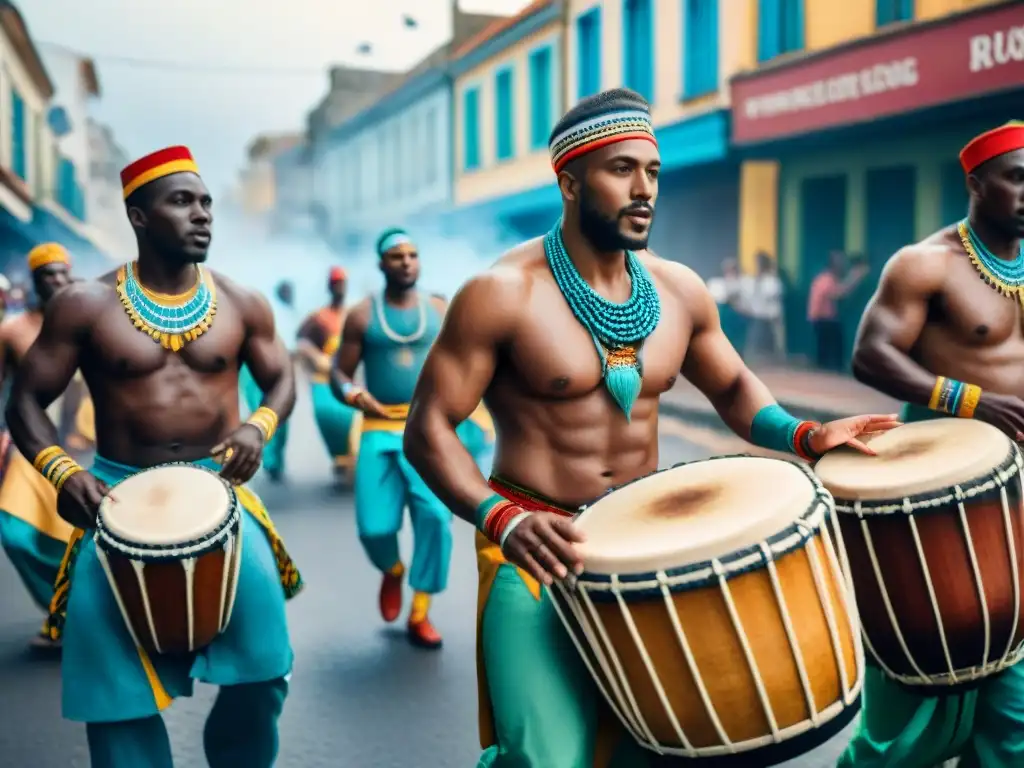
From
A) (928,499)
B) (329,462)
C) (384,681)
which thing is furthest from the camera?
(329,462)

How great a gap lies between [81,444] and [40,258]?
22.1 feet

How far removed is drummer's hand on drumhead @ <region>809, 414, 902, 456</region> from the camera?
3504 millimetres

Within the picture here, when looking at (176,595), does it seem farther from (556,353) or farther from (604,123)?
(604,123)

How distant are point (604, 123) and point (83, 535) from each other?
6.44 feet

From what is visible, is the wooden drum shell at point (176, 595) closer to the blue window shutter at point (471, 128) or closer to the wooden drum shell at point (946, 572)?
the wooden drum shell at point (946, 572)

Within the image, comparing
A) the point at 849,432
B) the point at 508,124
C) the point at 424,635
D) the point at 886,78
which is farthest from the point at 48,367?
the point at 508,124

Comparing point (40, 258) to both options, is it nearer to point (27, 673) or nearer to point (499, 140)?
point (27, 673)

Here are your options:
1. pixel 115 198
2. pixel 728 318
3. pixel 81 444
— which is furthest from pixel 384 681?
pixel 115 198

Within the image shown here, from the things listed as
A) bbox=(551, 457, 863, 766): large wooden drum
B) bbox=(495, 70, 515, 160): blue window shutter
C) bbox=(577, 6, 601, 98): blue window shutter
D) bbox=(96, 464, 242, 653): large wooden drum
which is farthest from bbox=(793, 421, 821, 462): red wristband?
bbox=(495, 70, 515, 160): blue window shutter

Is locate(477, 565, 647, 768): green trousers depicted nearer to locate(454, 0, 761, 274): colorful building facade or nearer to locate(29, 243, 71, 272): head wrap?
locate(29, 243, 71, 272): head wrap

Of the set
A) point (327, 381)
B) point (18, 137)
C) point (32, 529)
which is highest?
point (18, 137)

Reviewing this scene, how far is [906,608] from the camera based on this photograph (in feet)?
11.6

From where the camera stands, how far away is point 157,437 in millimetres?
4359

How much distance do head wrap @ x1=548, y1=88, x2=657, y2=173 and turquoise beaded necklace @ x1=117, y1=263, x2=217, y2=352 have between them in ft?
5.03
